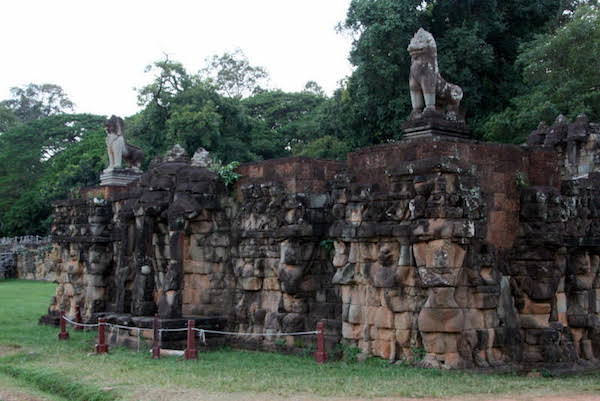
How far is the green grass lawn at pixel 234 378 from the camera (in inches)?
352

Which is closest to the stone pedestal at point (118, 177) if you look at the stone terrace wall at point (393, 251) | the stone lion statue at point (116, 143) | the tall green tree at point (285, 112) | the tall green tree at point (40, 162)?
the stone lion statue at point (116, 143)

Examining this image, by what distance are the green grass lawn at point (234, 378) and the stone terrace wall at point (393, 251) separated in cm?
70

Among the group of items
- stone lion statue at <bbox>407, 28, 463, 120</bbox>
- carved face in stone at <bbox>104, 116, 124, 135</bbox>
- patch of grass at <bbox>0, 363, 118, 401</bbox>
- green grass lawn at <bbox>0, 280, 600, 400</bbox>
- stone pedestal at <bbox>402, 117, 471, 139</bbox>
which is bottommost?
patch of grass at <bbox>0, 363, 118, 401</bbox>

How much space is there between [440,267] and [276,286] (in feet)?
13.5

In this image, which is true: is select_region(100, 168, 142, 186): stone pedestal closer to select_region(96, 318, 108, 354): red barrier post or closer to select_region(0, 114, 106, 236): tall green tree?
select_region(96, 318, 108, 354): red barrier post

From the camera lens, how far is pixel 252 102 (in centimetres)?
4597

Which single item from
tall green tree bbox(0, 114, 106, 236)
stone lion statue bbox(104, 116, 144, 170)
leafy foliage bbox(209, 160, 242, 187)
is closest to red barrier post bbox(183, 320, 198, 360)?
leafy foliage bbox(209, 160, 242, 187)

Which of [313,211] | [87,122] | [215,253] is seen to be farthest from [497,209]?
[87,122]

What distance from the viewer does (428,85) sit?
1128 cm

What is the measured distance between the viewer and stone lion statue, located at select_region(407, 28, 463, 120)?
11266 millimetres

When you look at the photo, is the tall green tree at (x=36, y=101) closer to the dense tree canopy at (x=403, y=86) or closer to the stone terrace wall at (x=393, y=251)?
the dense tree canopy at (x=403, y=86)

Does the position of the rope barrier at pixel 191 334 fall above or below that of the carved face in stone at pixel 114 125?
below

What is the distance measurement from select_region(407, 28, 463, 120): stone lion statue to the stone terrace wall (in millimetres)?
846

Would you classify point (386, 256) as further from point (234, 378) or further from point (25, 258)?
point (25, 258)
